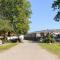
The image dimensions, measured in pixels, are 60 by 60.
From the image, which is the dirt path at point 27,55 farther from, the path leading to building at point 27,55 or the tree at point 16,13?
the tree at point 16,13

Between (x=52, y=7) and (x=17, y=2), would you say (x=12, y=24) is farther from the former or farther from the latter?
(x=52, y=7)

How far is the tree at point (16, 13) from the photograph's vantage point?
7794cm

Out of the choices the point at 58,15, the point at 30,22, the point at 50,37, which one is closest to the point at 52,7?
the point at 58,15

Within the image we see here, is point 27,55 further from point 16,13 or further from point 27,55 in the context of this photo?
point 16,13

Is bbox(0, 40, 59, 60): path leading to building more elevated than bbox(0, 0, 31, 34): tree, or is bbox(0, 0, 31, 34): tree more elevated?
bbox(0, 0, 31, 34): tree

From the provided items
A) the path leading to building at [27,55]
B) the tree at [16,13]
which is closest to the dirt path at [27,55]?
the path leading to building at [27,55]

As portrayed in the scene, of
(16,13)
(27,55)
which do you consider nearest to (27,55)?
(27,55)

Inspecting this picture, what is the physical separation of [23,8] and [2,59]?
194 feet

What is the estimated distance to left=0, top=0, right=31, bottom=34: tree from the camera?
77938mm

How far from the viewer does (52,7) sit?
77.2m

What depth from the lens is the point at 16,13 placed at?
79000 mm

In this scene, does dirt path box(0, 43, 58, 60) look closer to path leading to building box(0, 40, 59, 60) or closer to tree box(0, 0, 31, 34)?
path leading to building box(0, 40, 59, 60)

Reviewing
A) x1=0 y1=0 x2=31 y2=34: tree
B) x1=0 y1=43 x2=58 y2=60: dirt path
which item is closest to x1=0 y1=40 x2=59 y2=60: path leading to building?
x1=0 y1=43 x2=58 y2=60: dirt path

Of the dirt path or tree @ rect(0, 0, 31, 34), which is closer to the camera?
the dirt path
